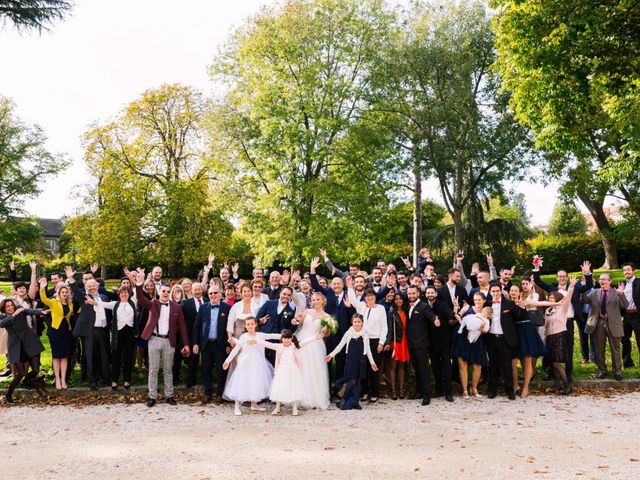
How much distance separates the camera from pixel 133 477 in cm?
584

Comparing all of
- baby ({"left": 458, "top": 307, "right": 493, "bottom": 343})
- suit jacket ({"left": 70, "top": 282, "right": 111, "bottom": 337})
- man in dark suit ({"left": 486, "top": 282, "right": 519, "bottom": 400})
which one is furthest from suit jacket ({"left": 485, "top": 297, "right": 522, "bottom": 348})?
suit jacket ({"left": 70, "top": 282, "right": 111, "bottom": 337})

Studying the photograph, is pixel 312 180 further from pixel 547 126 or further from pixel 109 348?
pixel 109 348

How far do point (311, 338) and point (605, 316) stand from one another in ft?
20.1

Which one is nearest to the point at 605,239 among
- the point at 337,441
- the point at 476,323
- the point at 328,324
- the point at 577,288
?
the point at 577,288

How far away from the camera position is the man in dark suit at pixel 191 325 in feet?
33.2

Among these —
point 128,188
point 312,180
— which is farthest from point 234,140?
point 128,188

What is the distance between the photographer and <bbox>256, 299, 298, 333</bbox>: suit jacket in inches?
376

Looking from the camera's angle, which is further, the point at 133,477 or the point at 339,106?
the point at 339,106

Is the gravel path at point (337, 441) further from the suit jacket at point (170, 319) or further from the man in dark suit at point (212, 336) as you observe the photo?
the suit jacket at point (170, 319)

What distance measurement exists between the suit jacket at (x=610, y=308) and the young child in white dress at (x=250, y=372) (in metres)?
6.46

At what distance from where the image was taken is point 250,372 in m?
8.93

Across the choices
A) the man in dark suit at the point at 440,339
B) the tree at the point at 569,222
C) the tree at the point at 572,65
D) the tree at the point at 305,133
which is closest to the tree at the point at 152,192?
the tree at the point at 305,133

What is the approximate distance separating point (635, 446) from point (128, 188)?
27.9m

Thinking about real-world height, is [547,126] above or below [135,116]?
below
